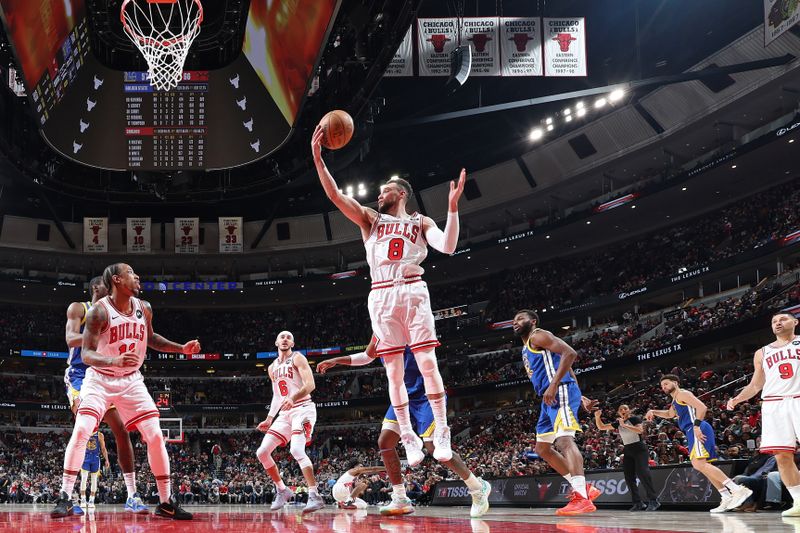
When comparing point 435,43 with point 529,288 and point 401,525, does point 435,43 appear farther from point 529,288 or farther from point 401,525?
point 529,288

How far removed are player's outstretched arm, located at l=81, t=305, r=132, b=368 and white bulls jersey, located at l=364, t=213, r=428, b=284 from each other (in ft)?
6.76

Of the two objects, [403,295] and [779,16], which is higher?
[779,16]

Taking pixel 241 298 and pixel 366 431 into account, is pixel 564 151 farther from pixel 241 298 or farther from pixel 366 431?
pixel 241 298

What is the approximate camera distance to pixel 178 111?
1869 cm

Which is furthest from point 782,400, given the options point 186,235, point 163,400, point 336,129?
point 186,235

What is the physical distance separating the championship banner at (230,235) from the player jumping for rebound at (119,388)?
113 ft

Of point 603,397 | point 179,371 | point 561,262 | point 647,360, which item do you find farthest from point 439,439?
point 179,371

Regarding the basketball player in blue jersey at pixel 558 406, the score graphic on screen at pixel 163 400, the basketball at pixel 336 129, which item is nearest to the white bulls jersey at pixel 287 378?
the basketball player in blue jersey at pixel 558 406

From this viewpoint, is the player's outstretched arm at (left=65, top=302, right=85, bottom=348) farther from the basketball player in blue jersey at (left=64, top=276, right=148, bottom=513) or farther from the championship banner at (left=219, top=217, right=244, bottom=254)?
the championship banner at (left=219, top=217, right=244, bottom=254)

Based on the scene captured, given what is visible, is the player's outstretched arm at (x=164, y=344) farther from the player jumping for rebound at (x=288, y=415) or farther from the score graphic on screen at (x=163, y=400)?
the score graphic on screen at (x=163, y=400)

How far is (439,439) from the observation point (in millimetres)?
6332

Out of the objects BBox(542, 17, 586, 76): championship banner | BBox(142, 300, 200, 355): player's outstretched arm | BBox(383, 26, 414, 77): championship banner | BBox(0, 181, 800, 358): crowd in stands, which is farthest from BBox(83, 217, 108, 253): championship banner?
BBox(142, 300, 200, 355): player's outstretched arm

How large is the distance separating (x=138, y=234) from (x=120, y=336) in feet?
117

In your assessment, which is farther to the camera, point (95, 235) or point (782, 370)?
point (95, 235)
